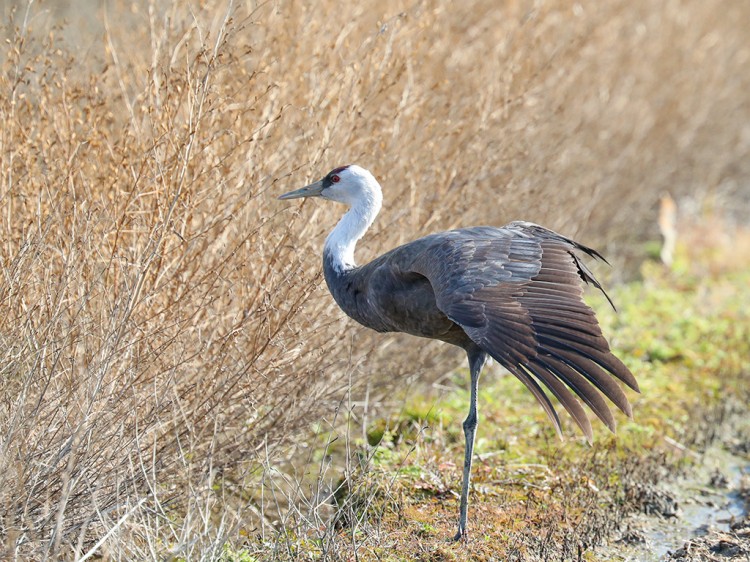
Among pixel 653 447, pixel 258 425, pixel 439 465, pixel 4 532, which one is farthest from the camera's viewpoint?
pixel 653 447

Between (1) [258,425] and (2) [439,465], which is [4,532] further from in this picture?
(2) [439,465]

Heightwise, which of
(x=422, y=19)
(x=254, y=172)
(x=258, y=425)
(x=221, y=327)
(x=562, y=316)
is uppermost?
(x=422, y=19)

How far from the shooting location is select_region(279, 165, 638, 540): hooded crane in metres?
3.69

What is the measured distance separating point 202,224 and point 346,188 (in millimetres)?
654

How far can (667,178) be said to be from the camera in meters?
11.2

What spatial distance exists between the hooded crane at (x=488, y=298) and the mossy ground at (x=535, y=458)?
334mm

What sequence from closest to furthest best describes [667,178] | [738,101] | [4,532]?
[4,532] → [667,178] → [738,101]

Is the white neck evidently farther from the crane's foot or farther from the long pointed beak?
the crane's foot

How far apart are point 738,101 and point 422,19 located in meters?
7.66

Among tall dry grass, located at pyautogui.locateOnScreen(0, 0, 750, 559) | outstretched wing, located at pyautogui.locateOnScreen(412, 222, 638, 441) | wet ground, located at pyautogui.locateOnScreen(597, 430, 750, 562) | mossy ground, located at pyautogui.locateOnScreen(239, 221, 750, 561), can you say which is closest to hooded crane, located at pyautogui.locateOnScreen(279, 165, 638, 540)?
outstretched wing, located at pyautogui.locateOnScreen(412, 222, 638, 441)

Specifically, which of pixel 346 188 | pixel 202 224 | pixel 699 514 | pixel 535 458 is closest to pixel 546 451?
pixel 535 458

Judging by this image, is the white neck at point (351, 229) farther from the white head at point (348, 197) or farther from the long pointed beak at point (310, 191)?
the long pointed beak at point (310, 191)

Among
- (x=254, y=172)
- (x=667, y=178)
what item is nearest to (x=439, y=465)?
(x=254, y=172)

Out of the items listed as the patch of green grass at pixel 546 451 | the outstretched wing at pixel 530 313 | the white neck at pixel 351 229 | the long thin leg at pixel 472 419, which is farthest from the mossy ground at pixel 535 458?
the white neck at pixel 351 229
